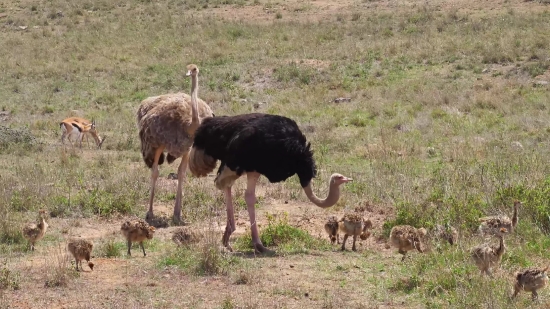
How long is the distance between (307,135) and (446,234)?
9.45 metres

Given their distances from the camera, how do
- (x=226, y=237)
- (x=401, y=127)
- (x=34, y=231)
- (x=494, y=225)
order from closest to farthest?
(x=494, y=225)
(x=34, y=231)
(x=226, y=237)
(x=401, y=127)

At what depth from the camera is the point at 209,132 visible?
9938 mm

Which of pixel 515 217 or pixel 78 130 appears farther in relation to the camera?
A: pixel 78 130

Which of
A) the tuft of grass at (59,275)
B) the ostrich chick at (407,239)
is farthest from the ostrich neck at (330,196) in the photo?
the tuft of grass at (59,275)

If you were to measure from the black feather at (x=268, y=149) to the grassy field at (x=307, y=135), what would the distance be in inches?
35.0

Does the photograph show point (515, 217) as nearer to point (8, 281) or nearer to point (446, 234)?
point (446, 234)

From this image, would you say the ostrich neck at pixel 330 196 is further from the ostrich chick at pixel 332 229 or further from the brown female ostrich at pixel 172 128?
the brown female ostrich at pixel 172 128

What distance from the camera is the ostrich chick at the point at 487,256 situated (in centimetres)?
775

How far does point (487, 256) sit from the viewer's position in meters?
7.74

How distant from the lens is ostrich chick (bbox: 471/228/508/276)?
7.75 meters

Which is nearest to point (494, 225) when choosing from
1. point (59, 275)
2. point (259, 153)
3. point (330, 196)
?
point (330, 196)

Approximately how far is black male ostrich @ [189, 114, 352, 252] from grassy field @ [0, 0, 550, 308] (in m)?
0.59

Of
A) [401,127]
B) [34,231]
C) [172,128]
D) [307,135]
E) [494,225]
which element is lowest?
[34,231]

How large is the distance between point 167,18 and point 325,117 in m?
18.5
